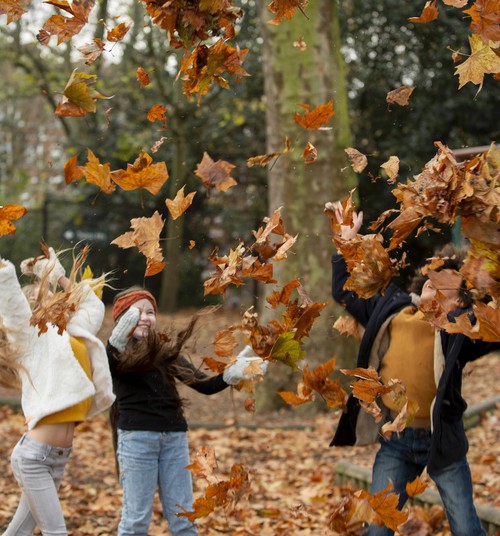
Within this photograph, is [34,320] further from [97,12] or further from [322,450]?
[97,12]

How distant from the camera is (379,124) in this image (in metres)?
14.6

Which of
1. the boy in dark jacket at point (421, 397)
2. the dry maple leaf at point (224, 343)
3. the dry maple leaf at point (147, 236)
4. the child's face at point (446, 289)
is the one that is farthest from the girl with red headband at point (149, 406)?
the child's face at point (446, 289)

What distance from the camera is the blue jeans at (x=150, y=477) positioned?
413cm

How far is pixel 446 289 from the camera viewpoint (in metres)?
3.36

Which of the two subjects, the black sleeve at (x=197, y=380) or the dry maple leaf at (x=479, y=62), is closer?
the dry maple leaf at (x=479, y=62)

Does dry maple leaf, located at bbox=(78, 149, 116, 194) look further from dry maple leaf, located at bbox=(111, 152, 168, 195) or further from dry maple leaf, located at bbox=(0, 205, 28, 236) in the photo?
dry maple leaf, located at bbox=(0, 205, 28, 236)

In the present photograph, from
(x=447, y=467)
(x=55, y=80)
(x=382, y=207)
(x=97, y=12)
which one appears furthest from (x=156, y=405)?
(x=97, y=12)

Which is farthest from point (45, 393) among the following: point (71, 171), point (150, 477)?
point (71, 171)

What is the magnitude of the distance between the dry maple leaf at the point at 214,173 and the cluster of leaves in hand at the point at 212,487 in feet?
4.01

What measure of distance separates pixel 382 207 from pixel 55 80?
26.1ft

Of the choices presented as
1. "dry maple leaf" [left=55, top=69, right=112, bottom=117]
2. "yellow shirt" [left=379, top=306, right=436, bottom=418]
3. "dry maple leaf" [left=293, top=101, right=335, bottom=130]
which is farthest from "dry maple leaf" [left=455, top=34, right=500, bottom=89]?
"dry maple leaf" [left=55, top=69, right=112, bottom=117]

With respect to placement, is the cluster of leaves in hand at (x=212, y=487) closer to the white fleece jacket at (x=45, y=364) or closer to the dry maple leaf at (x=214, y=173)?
the white fleece jacket at (x=45, y=364)

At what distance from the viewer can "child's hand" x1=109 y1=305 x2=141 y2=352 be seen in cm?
410

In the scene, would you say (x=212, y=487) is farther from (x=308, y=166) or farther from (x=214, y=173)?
(x=308, y=166)
